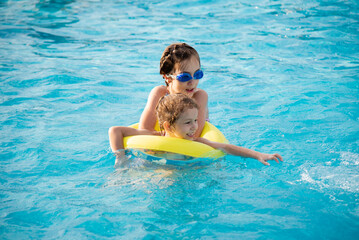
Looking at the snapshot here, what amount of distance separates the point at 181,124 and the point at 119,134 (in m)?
0.76

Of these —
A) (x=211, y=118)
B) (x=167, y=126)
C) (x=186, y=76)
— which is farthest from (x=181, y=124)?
(x=211, y=118)

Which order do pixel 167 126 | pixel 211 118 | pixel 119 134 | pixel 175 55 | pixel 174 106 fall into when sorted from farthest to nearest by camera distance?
1. pixel 211 118
2. pixel 175 55
3. pixel 119 134
4. pixel 167 126
5. pixel 174 106

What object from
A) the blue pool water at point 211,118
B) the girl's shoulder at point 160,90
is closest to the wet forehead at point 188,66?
the girl's shoulder at point 160,90

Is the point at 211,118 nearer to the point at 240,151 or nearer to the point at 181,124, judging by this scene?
the point at 240,151

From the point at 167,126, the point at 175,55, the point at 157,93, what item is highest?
the point at 175,55

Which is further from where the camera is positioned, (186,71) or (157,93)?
(157,93)

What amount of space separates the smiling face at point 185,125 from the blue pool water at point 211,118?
0.38 metres

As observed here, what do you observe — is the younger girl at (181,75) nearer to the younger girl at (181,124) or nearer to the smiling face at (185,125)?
the younger girl at (181,124)

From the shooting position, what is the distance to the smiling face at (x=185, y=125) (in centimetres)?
387

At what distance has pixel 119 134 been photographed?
14.1 ft

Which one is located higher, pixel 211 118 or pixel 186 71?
pixel 186 71

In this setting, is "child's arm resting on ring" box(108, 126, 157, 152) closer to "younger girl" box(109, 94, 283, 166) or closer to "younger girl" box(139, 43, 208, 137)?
"younger girl" box(109, 94, 283, 166)

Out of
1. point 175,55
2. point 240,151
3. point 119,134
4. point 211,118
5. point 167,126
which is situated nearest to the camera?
point 167,126

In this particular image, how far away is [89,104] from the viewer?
21.8 ft
